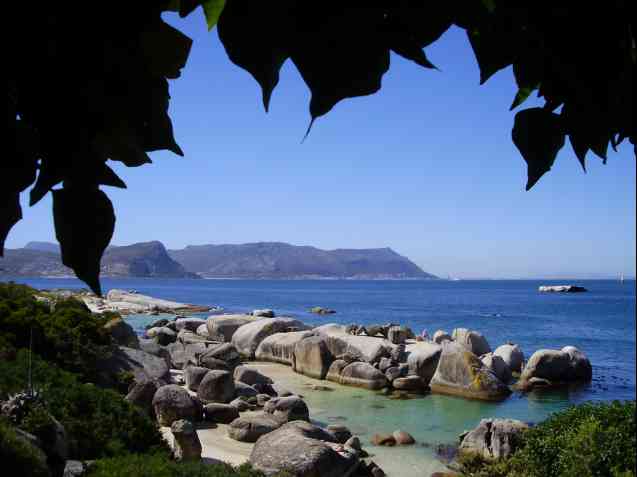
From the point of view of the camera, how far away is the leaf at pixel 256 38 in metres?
0.59

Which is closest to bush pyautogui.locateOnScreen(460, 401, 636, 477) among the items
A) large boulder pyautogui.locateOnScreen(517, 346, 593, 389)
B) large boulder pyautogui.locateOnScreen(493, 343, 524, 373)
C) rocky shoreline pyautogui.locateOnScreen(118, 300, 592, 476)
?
rocky shoreline pyautogui.locateOnScreen(118, 300, 592, 476)

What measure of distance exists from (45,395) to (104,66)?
846 cm

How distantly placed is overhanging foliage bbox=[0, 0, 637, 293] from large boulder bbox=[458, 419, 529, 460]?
1173 centimetres

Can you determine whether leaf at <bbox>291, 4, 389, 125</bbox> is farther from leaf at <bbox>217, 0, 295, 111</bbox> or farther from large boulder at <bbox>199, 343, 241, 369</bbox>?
large boulder at <bbox>199, 343, 241, 369</bbox>

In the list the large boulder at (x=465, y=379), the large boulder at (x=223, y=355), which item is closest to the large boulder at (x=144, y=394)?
the large boulder at (x=223, y=355)

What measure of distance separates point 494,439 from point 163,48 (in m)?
12.1

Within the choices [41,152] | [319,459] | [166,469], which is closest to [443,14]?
[41,152]

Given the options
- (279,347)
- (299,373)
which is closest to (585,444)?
(299,373)

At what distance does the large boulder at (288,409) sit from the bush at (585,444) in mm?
6086

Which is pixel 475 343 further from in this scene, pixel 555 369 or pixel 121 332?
pixel 121 332

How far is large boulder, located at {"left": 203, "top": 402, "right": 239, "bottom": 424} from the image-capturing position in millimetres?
13336

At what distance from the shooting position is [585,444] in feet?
23.1

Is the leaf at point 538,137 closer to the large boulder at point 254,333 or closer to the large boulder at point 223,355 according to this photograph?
the large boulder at point 223,355

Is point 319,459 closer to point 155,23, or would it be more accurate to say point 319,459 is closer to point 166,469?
point 166,469
